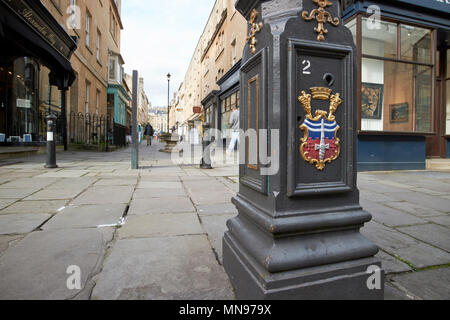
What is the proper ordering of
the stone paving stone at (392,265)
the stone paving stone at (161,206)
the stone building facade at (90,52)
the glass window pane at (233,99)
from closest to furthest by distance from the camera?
the stone paving stone at (392,265), the stone paving stone at (161,206), the stone building facade at (90,52), the glass window pane at (233,99)

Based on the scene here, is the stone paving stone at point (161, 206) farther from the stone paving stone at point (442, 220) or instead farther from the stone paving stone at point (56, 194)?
the stone paving stone at point (442, 220)

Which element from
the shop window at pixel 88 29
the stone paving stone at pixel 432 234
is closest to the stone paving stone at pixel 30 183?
the stone paving stone at pixel 432 234

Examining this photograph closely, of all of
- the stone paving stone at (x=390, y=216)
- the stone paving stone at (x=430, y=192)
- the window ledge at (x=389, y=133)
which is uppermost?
the window ledge at (x=389, y=133)

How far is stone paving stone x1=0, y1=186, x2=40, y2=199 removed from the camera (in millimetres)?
3283

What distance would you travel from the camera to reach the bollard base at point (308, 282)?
1.13 meters

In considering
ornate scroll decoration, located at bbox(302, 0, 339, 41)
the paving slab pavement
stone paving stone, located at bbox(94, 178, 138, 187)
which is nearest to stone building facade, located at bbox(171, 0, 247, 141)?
stone paving stone, located at bbox(94, 178, 138, 187)

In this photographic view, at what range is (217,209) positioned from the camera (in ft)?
9.62

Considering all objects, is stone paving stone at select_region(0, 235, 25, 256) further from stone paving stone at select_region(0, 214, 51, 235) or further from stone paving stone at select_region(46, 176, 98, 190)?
stone paving stone at select_region(46, 176, 98, 190)

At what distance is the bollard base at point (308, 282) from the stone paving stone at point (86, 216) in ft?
5.29

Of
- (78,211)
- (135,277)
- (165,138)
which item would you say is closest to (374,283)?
(135,277)

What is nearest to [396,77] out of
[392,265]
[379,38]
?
[379,38]

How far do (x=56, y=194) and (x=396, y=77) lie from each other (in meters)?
8.06

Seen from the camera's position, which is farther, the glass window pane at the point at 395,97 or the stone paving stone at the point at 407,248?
the glass window pane at the point at 395,97
